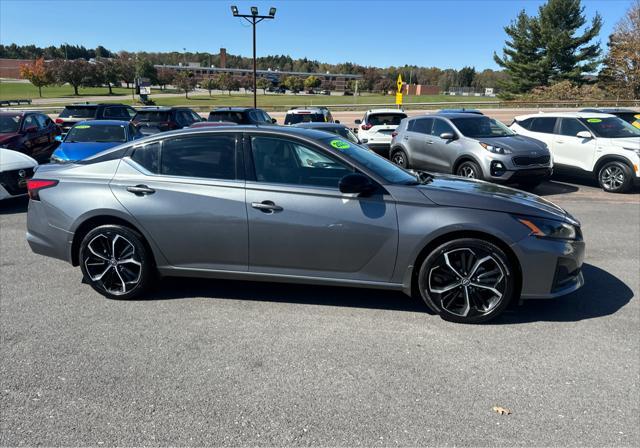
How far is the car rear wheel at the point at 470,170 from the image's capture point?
9.71 m

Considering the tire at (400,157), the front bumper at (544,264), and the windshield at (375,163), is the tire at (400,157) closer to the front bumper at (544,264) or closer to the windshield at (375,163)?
the windshield at (375,163)

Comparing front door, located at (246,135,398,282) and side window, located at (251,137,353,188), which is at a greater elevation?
side window, located at (251,137,353,188)

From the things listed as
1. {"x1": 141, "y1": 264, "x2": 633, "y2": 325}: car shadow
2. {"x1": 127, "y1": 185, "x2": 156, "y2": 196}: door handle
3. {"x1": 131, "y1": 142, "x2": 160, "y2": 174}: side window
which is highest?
{"x1": 131, "y1": 142, "x2": 160, "y2": 174}: side window

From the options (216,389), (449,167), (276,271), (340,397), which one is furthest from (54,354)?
(449,167)

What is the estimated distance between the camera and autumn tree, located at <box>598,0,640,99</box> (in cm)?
4484

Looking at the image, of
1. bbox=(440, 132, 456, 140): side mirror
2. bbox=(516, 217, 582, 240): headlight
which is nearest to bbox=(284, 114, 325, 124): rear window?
bbox=(440, 132, 456, 140): side mirror

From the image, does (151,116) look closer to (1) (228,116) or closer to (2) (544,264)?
(1) (228,116)

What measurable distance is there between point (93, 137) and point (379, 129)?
8677 mm

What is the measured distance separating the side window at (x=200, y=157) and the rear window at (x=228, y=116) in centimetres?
1258

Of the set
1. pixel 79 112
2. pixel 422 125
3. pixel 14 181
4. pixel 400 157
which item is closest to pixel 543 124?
pixel 422 125

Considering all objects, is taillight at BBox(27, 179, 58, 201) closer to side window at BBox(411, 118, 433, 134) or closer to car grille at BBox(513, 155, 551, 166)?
car grille at BBox(513, 155, 551, 166)

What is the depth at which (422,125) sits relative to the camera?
1162 cm

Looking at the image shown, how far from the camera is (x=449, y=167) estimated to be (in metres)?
10.5

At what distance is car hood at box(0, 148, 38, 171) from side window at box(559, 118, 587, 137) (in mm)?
11341
